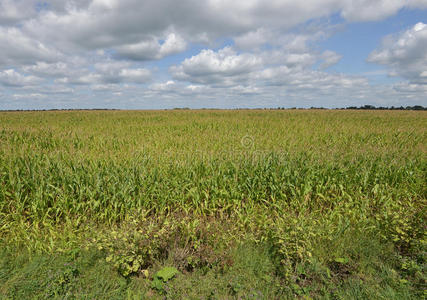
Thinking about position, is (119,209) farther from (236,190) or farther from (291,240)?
(291,240)

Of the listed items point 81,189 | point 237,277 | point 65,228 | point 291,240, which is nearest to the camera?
point 237,277

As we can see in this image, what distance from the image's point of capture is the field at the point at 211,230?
249 cm

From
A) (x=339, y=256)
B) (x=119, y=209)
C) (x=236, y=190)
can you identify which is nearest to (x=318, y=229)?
(x=339, y=256)

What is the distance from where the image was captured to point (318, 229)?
2939 millimetres

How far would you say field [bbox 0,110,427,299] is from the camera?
249cm

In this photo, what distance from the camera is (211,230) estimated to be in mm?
3191

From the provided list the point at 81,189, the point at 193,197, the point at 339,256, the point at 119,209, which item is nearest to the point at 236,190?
the point at 193,197

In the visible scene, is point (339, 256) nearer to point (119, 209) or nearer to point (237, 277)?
point (237, 277)

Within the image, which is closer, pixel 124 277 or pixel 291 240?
pixel 124 277

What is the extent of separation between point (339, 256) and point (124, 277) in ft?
9.82

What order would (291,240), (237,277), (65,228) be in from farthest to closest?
(65,228) → (291,240) → (237,277)

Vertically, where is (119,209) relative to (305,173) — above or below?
below

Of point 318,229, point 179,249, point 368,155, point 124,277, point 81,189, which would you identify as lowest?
point 124,277

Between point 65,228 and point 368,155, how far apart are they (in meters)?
7.25
